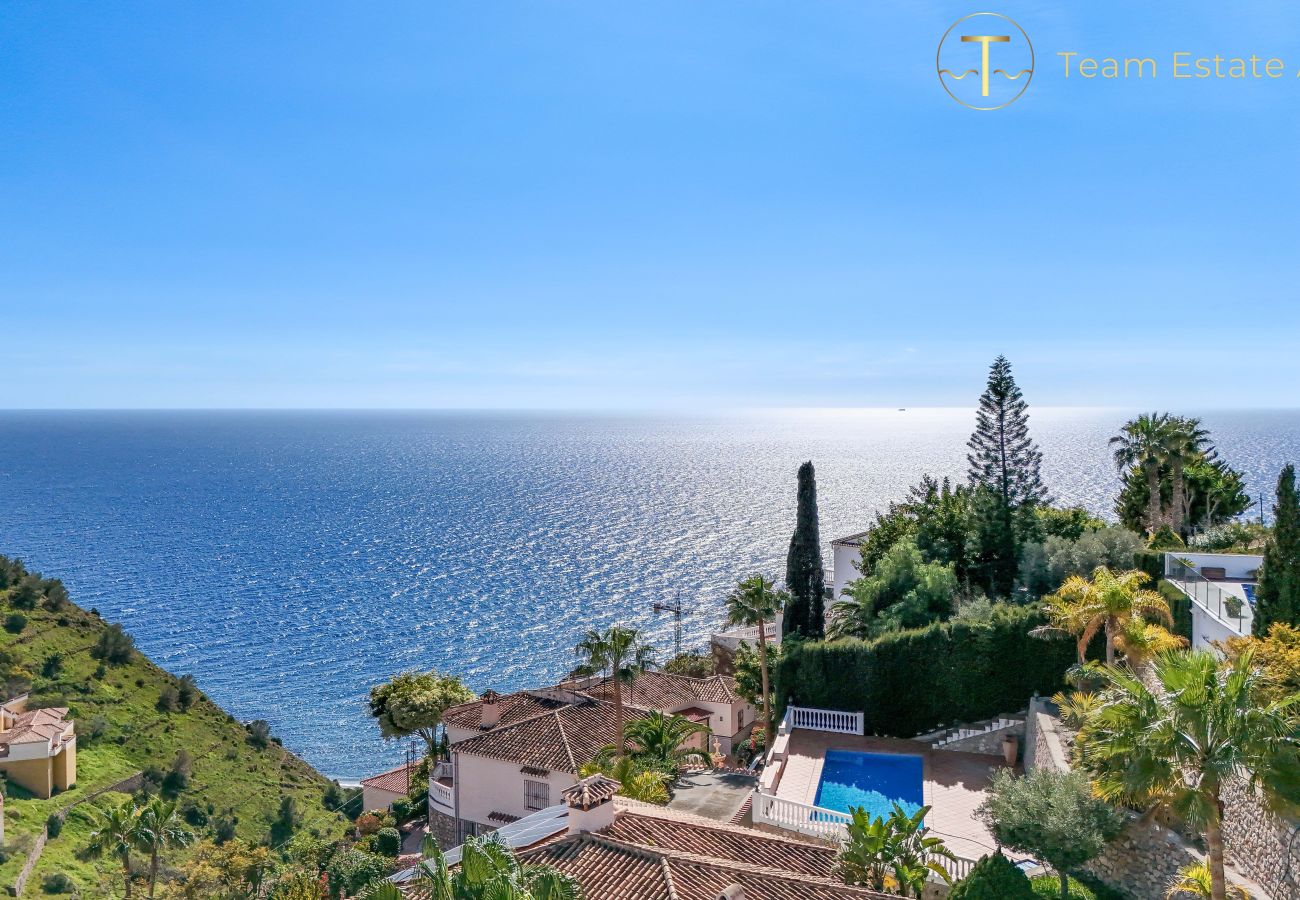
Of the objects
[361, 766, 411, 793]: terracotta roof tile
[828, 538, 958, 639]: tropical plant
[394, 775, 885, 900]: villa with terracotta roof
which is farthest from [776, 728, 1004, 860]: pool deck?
[361, 766, 411, 793]: terracotta roof tile

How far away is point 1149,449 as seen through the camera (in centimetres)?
4172

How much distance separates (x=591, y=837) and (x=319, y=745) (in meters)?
51.5

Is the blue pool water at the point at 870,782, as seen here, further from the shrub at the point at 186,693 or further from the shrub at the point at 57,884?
the shrub at the point at 186,693

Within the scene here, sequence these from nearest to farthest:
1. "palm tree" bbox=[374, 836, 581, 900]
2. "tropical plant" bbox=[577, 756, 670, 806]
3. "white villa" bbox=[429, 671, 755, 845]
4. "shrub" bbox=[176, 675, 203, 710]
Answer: "palm tree" bbox=[374, 836, 581, 900]
"tropical plant" bbox=[577, 756, 670, 806]
"white villa" bbox=[429, 671, 755, 845]
"shrub" bbox=[176, 675, 203, 710]

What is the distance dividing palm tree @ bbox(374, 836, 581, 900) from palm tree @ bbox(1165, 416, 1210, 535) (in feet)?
135

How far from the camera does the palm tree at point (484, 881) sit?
32.0ft

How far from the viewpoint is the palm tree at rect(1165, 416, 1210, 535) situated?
40781 millimetres

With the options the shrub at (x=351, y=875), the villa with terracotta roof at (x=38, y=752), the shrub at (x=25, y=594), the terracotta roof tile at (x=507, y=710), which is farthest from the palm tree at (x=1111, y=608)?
the shrub at (x=25, y=594)

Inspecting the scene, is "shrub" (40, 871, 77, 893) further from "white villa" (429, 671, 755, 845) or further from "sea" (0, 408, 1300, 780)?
"sea" (0, 408, 1300, 780)

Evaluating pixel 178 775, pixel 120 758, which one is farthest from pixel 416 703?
pixel 120 758

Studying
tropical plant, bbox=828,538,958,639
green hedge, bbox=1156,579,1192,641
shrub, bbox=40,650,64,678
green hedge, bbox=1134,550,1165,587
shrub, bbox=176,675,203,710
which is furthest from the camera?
shrub, bbox=176,675,203,710

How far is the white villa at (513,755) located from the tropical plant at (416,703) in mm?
3522

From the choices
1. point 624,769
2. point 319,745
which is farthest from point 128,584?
point 624,769

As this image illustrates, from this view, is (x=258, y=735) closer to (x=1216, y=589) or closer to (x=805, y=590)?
(x=805, y=590)
